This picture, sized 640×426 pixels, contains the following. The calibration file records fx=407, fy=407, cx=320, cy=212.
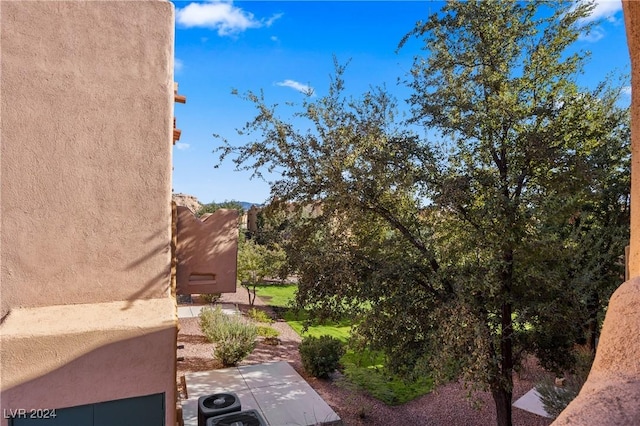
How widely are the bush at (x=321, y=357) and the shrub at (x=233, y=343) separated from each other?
1.69m

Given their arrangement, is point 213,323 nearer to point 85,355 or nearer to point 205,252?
point 205,252

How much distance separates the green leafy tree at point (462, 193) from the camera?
746 centimetres

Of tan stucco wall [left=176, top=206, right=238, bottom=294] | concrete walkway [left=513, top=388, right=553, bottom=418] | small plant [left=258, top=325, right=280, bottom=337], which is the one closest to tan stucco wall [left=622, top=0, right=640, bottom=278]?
tan stucco wall [left=176, top=206, right=238, bottom=294]

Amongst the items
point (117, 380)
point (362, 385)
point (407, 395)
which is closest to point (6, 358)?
point (117, 380)

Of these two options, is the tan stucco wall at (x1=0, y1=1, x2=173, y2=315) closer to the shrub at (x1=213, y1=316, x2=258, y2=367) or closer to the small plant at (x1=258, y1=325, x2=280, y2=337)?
the shrub at (x1=213, y1=316, x2=258, y2=367)

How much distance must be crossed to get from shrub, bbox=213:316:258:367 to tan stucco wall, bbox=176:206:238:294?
7652mm

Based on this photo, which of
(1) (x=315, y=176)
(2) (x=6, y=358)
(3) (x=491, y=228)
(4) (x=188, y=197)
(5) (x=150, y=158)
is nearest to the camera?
(2) (x=6, y=358)

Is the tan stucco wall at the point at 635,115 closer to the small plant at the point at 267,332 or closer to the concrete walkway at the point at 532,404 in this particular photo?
the concrete walkway at the point at 532,404

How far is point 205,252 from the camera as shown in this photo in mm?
4875

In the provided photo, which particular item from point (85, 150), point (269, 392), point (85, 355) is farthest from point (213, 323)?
point (85, 150)

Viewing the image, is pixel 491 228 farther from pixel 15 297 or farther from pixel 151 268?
pixel 15 297

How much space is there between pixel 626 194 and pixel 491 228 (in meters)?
3.93

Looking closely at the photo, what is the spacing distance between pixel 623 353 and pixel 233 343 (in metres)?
11.2

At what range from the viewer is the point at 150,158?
4148 mm
